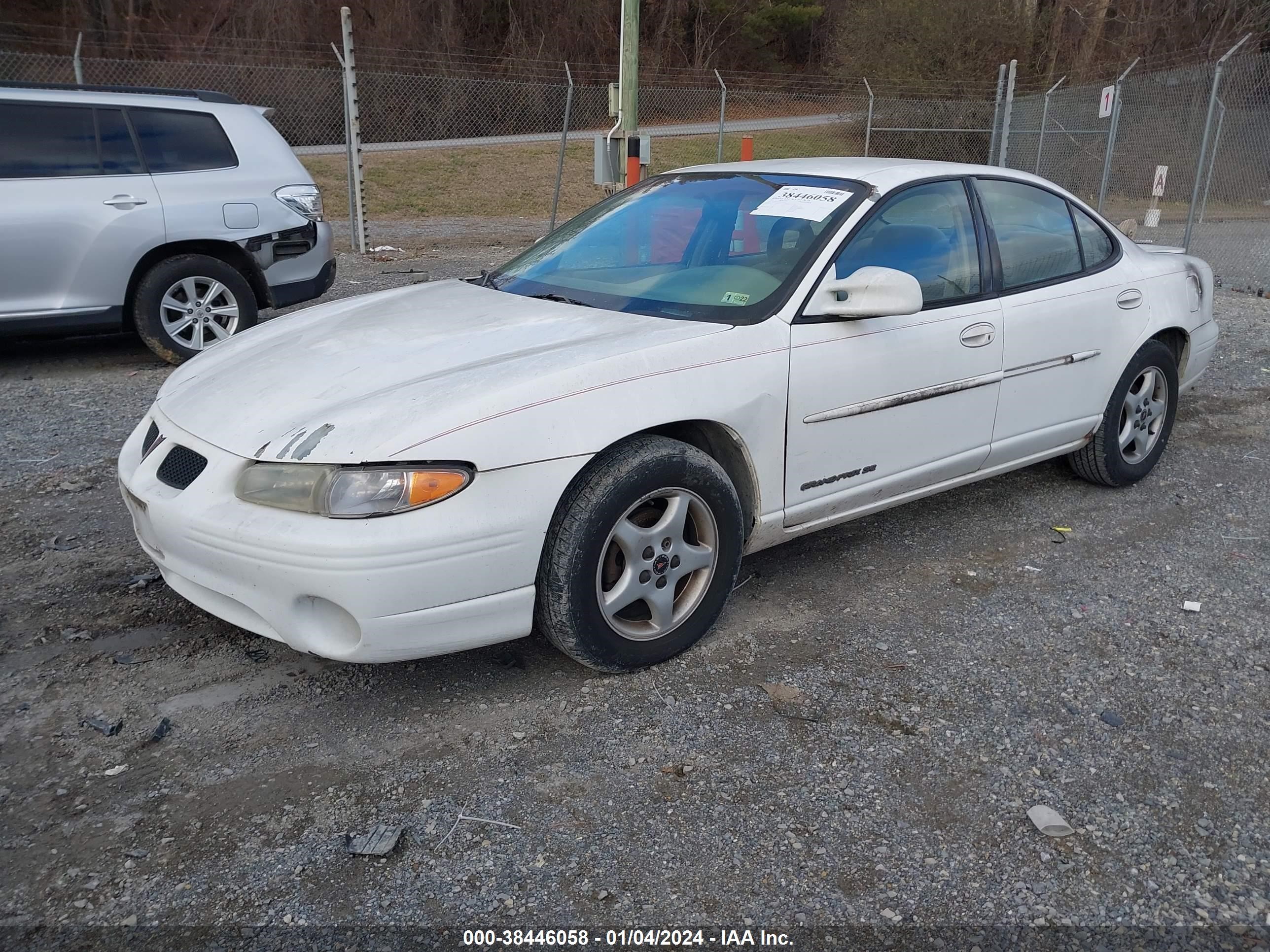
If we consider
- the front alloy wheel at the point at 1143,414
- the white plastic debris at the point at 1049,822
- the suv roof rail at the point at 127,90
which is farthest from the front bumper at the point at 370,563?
the suv roof rail at the point at 127,90

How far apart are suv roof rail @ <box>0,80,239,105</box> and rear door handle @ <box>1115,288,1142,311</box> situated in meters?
6.06

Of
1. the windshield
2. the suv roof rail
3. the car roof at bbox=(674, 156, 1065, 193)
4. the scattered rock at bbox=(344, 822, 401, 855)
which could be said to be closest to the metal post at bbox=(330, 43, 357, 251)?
the suv roof rail

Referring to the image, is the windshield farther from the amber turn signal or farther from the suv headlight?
the suv headlight

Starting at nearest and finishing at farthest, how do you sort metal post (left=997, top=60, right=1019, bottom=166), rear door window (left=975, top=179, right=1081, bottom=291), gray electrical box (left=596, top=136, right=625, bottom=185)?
rear door window (left=975, top=179, right=1081, bottom=291), gray electrical box (left=596, top=136, right=625, bottom=185), metal post (left=997, top=60, right=1019, bottom=166)

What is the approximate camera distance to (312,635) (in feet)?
8.98

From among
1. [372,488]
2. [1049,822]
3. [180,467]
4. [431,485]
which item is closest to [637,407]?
[431,485]

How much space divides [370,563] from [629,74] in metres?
8.34

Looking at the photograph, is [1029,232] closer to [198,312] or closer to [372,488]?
[372,488]

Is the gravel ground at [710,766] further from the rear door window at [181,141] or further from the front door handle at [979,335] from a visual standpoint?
the rear door window at [181,141]

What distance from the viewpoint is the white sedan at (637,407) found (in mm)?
2688

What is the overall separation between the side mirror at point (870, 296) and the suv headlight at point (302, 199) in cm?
496

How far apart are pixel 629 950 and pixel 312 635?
1.19 metres

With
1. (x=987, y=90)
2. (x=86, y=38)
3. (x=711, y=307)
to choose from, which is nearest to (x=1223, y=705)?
(x=711, y=307)

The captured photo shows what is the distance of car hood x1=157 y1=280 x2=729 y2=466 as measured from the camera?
2723 millimetres
